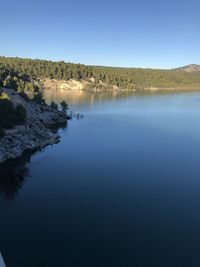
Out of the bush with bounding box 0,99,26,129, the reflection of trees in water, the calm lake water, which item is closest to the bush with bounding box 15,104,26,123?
the bush with bounding box 0,99,26,129

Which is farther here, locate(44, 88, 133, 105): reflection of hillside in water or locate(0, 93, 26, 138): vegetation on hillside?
locate(44, 88, 133, 105): reflection of hillside in water

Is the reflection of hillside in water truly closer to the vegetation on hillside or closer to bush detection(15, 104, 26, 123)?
bush detection(15, 104, 26, 123)

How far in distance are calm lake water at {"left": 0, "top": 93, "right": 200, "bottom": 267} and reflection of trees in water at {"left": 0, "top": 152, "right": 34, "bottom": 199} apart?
0.10 metres

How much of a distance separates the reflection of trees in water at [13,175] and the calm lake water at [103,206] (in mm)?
104

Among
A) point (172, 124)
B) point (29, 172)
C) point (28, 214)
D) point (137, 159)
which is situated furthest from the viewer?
point (172, 124)

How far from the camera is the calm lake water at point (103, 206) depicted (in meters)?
25.6

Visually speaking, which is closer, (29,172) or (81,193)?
(81,193)

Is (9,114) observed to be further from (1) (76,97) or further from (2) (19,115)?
(1) (76,97)

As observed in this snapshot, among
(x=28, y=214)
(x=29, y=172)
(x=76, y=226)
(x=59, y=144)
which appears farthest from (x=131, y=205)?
(x=59, y=144)

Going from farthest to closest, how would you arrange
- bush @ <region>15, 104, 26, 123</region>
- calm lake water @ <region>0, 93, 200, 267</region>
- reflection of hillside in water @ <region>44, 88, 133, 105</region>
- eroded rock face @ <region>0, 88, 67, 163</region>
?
reflection of hillside in water @ <region>44, 88, 133, 105</region>
bush @ <region>15, 104, 26, 123</region>
eroded rock face @ <region>0, 88, 67, 163</region>
calm lake water @ <region>0, 93, 200, 267</region>

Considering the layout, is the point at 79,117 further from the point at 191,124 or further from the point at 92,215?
the point at 92,215

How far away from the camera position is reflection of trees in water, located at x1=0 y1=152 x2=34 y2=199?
37331mm

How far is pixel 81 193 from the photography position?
36719 mm

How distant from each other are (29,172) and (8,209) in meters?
11.8
